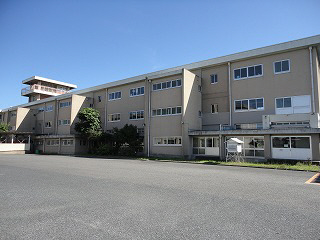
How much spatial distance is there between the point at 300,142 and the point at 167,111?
12.8m

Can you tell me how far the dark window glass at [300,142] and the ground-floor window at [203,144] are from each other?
6.50 m

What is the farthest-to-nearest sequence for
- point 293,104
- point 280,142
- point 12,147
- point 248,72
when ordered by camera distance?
1. point 12,147
2. point 248,72
3. point 293,104
4. point 280,142

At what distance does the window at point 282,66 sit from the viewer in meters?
21.5

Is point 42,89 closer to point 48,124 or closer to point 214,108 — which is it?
point 48,124

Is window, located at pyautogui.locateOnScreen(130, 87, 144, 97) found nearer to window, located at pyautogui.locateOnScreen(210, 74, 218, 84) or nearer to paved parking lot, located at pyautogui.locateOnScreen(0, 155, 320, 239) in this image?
window, located at pyautogui.locateOnScreen(210, 74, 218, 84)

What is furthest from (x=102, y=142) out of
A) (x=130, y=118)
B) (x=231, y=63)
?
(x=231, y=63)

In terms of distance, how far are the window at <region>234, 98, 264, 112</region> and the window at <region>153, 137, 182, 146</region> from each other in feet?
21.7

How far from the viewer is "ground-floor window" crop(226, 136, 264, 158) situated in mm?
20656

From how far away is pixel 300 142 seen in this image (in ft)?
61.4

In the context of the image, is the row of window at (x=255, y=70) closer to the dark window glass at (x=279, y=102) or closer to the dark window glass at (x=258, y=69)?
the dark window glass at (x=258, y=69)

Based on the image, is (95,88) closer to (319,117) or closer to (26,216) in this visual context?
(319,117)

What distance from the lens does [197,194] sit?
764cm

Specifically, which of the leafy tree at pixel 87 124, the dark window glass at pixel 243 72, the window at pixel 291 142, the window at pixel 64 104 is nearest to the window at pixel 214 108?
the dark window glass at pixel 243 72

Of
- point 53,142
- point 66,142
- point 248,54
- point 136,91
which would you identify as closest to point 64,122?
point 53,142
